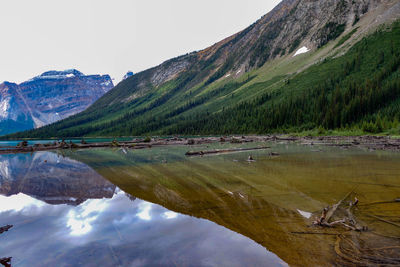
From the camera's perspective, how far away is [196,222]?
23.5 feet

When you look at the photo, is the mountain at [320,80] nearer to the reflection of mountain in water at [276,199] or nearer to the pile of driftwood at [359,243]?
the reflection of mountain in water at [276,199]

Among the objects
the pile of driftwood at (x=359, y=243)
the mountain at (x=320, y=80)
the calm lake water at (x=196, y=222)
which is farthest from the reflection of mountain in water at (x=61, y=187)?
the mountain at (x=320, y=80)

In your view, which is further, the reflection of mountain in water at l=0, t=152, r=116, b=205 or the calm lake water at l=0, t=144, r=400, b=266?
the reflection of mountain in water at l=0, t=152, r=116, b=205

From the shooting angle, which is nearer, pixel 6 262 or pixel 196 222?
pixel 6 262

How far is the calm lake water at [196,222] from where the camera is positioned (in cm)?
514

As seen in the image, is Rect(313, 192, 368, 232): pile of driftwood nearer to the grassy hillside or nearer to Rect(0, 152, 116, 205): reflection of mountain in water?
Rect(0, 152, 116, 205): reflection of mountain in water

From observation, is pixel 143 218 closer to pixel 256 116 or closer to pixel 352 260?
pixel 352 260

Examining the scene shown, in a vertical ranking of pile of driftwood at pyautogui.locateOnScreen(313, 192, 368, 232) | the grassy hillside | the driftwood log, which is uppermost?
the grassy hillside

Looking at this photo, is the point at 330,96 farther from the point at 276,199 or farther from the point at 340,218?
the point at 340,218

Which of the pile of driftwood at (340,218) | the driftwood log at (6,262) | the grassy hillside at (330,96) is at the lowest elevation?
the pile of driftwood at (340,218)

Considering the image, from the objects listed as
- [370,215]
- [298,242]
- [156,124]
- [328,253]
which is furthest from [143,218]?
[156,124]

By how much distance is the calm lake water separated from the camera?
5145 millimetres

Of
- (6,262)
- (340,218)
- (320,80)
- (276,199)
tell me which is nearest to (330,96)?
(320,80)

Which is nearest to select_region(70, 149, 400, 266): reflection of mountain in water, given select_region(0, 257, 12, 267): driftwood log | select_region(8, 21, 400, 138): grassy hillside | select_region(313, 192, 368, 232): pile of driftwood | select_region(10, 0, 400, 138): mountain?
select_region(313, 192, 368, 232): pile of driftwood
